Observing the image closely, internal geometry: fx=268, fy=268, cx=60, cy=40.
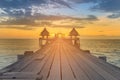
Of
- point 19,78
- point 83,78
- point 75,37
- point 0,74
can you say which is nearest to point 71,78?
point 83,78

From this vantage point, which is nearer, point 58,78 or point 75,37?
point 58,78

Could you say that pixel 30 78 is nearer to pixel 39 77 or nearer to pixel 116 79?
pixel 39 77

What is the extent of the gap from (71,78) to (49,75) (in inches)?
25.8

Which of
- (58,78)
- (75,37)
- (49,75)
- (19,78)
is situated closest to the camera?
(19,78)

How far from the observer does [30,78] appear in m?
5.80

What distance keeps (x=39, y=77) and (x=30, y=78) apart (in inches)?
8.4

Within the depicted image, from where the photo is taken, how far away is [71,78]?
20.5 ft

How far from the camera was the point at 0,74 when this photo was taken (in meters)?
6.30

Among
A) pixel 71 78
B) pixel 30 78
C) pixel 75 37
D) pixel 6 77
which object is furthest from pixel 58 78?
pixel 75 37

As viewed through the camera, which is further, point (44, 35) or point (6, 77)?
point (44, 35)

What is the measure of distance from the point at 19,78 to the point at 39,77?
0.44 m

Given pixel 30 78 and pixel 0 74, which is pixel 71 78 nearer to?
pixel 30 78

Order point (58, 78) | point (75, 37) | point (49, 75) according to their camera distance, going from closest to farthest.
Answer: point (58, 78)
point (49, 75)
point (75, 37)

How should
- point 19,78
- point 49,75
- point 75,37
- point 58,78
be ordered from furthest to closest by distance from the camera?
point 75,37, point 49,75, point 58,78, point 19,78
